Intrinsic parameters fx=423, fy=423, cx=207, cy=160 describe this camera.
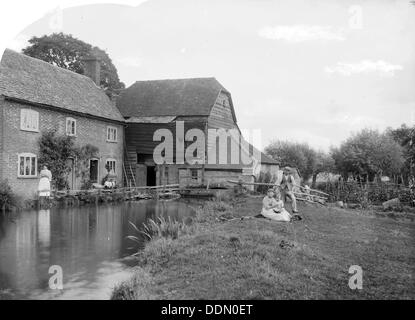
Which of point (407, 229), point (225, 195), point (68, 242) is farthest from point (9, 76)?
point (407, 229)

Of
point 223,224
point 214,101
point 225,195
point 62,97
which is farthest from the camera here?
point 214,101

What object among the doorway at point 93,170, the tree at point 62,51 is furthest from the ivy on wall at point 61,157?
the tree at point 62,51

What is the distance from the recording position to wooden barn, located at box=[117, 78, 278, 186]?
31562 millimetres

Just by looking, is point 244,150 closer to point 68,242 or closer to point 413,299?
point 68,242

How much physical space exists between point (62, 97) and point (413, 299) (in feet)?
78.6

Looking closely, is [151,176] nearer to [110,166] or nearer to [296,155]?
[110,166]

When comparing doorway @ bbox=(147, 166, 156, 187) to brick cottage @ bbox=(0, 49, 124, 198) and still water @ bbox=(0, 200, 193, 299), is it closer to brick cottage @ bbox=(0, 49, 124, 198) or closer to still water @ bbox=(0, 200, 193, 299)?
brick cottage @ bbox=(0, 49, 124, 198)

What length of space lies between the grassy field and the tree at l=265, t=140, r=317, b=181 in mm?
35359

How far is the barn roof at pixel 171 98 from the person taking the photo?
32.7m

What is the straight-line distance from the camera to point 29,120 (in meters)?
22.6

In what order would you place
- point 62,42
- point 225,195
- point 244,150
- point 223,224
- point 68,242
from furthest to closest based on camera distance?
1. point 62,42
2. point 244,150
3. point 225,195
4. point 223,224
5. point 68,242

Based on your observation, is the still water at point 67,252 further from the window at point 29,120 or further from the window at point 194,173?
the window at point 194,173

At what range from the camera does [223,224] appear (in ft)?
43.3

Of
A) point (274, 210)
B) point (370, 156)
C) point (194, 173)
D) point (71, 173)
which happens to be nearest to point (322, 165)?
point (370, 156)
